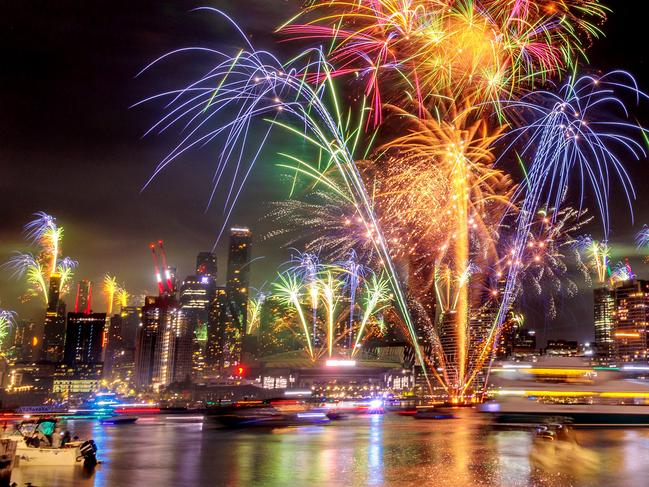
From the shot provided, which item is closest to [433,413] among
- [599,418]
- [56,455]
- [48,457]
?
[599,418]

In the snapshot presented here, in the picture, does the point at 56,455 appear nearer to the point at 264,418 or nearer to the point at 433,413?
the point at 264,418

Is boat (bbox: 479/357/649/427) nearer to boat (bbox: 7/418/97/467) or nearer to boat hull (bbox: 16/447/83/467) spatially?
boat (bbox: 7/418/97/467)

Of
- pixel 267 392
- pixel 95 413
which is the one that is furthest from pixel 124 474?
pixel 267 392

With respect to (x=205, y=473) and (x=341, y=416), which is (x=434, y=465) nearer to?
(x=205, y=473)

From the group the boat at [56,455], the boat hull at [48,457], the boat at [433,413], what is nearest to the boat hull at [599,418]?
the boat at [433,413]

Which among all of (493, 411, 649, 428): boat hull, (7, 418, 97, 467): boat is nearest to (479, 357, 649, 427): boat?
(493, 411, 649, 428): boat hull

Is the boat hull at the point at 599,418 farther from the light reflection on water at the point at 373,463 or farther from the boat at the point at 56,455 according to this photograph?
the boat at the point at 56,455
